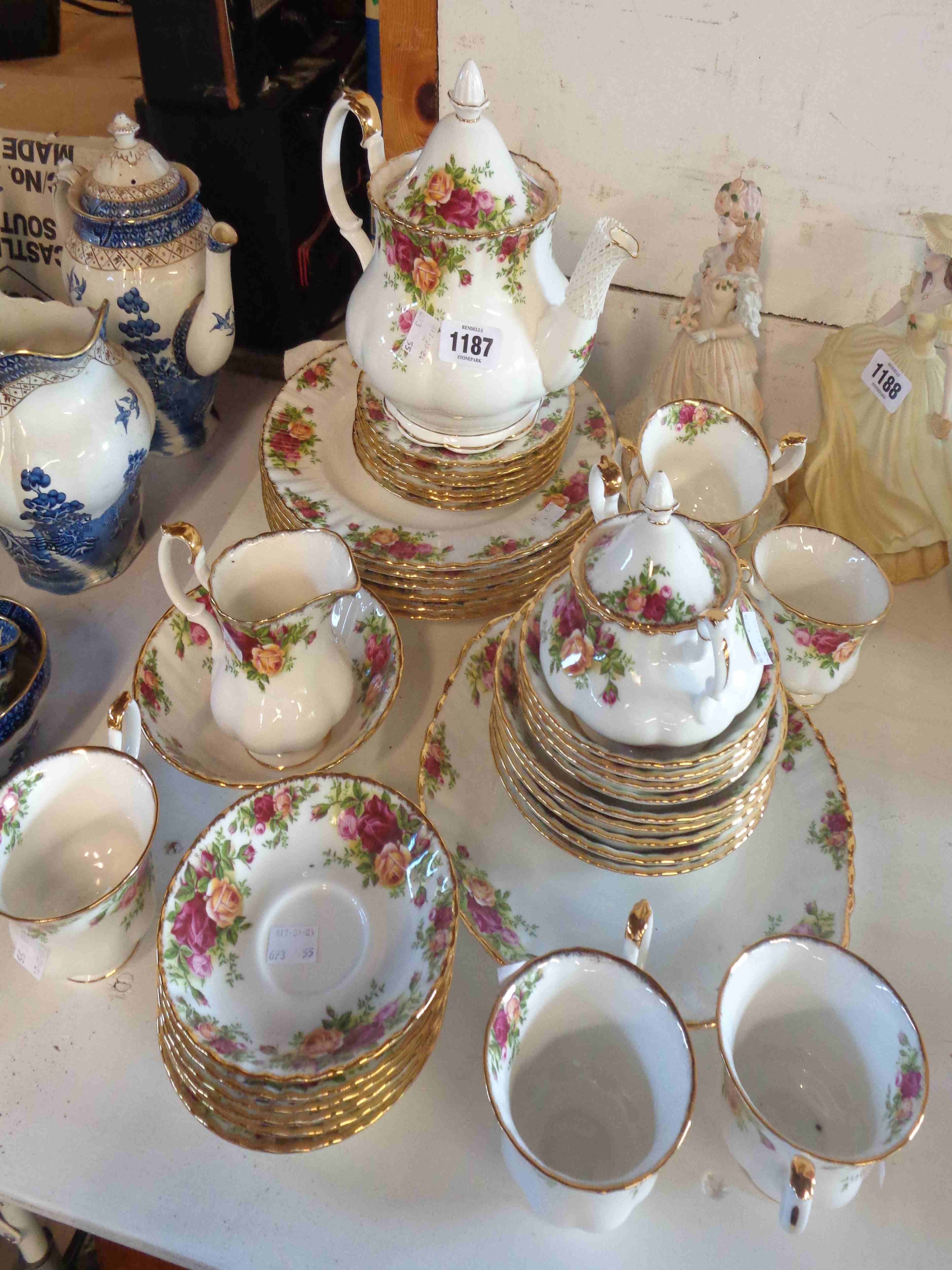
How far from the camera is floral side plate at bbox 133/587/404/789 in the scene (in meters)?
0.85

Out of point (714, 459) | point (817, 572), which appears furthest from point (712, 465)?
point (817, 572)


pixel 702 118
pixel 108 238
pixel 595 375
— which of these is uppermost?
pixel 702 118

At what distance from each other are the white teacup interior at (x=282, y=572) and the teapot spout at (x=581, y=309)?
10.0 inches

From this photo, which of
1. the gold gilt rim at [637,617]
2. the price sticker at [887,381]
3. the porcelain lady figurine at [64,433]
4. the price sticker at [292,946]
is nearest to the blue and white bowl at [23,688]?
the porcelain lady figurine at [64,433]

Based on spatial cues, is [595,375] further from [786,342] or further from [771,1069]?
[771,1069]

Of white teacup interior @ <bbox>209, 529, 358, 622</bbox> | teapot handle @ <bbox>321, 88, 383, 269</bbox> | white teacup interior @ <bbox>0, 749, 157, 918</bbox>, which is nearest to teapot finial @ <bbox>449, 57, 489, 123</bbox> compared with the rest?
teapot handle @ <bbox>321, 88, 383, 269</bbox>

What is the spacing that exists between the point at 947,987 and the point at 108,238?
A: 3.53ft

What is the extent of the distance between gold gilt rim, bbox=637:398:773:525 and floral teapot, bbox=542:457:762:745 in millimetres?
274

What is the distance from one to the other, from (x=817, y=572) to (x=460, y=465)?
0.36 m

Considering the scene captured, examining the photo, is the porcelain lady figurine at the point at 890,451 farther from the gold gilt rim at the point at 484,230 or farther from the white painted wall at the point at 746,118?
the gold gilt rim at the point at 484,230

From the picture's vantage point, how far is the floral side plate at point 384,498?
958 mm

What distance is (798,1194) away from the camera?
543 mm

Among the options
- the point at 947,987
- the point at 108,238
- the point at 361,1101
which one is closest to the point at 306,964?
the point at 361,1101

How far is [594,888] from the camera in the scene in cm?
79
